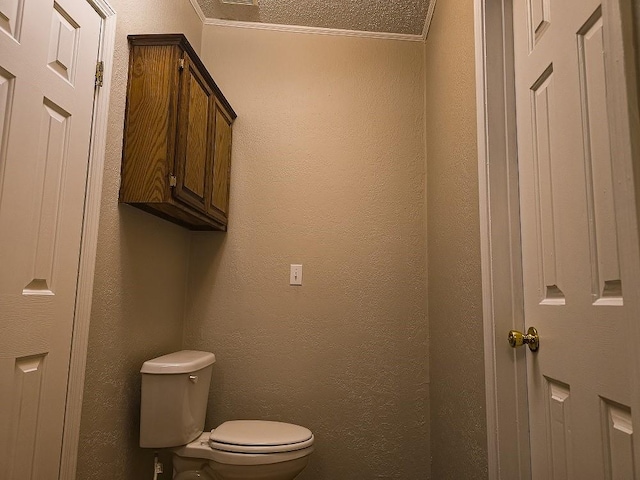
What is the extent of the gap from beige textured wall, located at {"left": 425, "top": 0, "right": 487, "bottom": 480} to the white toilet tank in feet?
3.63

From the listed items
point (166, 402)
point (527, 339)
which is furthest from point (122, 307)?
point (527, 339)

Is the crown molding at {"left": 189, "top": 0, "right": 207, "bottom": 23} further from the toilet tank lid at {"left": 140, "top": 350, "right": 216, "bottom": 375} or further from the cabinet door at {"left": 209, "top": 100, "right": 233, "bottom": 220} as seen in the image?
the toilet tank lid at {"left": 140, "top": 350, "right": 216, "bottom": 375}

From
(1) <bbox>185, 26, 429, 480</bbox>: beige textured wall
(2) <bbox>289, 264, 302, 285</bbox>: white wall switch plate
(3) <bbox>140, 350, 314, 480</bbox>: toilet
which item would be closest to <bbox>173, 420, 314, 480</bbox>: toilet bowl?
(3) <bbox>140, 350, 314, 480</bbox>: toilet

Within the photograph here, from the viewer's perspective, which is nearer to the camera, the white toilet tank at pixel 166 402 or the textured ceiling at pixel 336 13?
the white toilet tank at pixel 166 402

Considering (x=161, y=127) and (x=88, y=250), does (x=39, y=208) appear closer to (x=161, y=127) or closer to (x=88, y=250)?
(x=88, y=250)

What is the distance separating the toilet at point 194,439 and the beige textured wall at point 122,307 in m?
0.10

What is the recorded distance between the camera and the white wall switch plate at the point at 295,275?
8.21 ft

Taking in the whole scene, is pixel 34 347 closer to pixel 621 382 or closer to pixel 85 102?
pixel 85 102

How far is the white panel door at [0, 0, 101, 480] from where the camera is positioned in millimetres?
1223

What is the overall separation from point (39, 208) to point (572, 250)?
145 cm

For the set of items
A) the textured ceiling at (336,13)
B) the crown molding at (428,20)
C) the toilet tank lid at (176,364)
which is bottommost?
the toilet tank lid at (176,364)

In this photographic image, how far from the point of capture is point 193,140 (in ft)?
6.50

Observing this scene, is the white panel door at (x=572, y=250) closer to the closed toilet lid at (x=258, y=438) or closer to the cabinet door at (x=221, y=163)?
the closed toilet lid at (x=258, y=438)

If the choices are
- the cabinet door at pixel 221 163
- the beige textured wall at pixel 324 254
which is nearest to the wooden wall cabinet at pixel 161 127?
the cabinet door at pixel 221 163
